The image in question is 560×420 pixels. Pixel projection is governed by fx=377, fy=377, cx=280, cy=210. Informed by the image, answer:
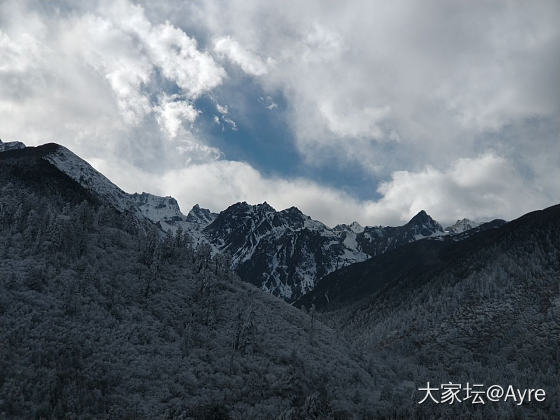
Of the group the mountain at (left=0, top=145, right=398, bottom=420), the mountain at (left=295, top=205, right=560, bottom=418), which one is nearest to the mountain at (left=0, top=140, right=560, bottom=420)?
the mountain at (left=0, top=145, right=398, bottom=420)

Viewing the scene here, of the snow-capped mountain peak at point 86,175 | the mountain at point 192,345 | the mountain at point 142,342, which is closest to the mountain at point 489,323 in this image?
the mountain at point 192,345

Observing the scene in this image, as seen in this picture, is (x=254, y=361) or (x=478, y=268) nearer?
(x=254, y=361)

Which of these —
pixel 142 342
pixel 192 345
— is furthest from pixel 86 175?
pixel 142 342

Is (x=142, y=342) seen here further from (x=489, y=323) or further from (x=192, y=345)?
(x=489, y=323)

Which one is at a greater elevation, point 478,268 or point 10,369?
point 478,268

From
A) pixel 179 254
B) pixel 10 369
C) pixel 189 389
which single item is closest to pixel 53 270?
pixel 10 369

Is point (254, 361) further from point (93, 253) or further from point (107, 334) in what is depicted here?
point (93, 253)

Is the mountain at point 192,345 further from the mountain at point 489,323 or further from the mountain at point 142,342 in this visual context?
the mountain at point 489,323

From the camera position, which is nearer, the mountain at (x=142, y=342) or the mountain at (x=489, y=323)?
the mountain at (x=142, y=342)

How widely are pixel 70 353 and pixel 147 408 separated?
8.95m

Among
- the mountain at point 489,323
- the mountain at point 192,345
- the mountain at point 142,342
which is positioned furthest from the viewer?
the mountain at point 489,323

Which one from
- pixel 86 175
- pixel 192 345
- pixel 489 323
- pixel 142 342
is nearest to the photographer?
pixel 142 342

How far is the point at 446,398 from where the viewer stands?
138 feet

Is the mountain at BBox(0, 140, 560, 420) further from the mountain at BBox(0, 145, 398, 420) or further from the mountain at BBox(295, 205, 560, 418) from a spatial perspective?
the mountain at BBox(295, 205, 560, 418)
